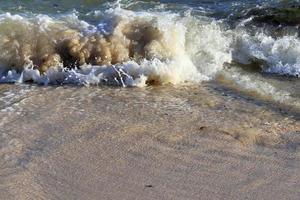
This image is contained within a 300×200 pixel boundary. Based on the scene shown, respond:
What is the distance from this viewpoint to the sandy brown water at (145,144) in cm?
399

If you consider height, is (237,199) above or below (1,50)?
below

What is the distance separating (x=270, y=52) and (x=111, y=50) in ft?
5.66

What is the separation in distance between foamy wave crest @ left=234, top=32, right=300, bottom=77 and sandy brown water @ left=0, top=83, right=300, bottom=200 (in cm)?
95

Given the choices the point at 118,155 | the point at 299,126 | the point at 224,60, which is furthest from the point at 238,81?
the point at 118,155

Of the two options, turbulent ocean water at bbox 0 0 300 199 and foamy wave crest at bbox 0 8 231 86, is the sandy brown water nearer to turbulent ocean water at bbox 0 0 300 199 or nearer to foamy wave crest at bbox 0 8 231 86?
turbulent ocean water at bbox 0 0 300 199

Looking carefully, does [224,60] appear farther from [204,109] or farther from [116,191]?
[116,191]

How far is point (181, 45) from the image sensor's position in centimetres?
664

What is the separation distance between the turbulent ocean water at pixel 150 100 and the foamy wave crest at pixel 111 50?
0.01 metres

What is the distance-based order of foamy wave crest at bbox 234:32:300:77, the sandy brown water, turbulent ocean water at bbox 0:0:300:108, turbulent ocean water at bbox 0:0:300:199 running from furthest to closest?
foamy wave crest at bbox 234:32:300:77 → turbulent ocean water at bbox 0:0:300:108 → turbulent ocean water at bbox 0:0:300:199 → the sandy brown water

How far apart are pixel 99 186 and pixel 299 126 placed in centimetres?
187

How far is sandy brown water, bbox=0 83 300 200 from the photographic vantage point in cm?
399

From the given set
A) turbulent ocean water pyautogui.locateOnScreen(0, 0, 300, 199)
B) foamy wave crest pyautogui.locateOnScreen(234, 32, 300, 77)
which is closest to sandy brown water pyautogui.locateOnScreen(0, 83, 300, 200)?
turbulent ocean water pyautogui.locateOnScreen(0, 0, 300, 199)

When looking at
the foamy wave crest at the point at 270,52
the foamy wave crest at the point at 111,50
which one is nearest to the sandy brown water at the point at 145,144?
the foamy wave crest at the point at 111,50

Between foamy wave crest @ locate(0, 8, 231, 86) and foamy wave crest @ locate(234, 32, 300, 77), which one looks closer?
foamy wave crest @ locate(0, 8, 231, 86)
